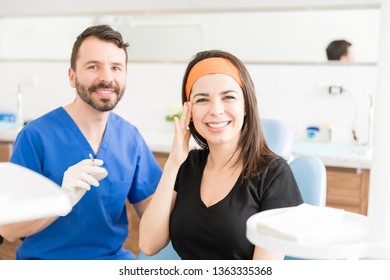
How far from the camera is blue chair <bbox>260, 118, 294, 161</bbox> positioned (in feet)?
5.11

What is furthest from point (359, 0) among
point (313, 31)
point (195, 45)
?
point (195, 45)

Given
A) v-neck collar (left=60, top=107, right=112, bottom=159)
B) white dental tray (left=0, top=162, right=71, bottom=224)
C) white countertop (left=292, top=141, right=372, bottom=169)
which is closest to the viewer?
white dental tray (left=0, top=162, right=71, bottom=224)

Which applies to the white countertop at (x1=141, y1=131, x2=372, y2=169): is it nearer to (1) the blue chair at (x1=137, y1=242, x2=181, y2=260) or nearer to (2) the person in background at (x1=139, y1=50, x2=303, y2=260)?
(1) the blue chair at (x1=137, y1=242, x2=181, y2=260)

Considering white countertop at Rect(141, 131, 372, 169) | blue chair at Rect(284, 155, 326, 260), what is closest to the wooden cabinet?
white countertop at Rect(141, 131, 372, 169)

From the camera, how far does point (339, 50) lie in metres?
3.06

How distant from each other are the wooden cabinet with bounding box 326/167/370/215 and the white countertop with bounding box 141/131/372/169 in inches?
1.4

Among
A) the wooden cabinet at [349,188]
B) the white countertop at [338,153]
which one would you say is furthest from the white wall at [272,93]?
the wooden cabinet at [349,188]

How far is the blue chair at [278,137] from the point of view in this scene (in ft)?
5.11

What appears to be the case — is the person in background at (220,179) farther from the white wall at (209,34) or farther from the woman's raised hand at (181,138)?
the white wall at (209,34)

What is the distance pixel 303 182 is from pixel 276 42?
2151 millimetres

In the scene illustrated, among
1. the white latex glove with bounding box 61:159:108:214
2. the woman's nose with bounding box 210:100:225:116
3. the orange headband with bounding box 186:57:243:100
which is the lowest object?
the white latex glove with bounding box 61:159:108:214

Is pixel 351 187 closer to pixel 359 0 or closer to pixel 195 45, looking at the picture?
pixel 359 0

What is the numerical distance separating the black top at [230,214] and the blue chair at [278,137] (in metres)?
0.25

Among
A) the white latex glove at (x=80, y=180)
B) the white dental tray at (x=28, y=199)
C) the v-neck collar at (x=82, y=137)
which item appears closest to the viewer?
the white dental tray at (x=28, y=199)
